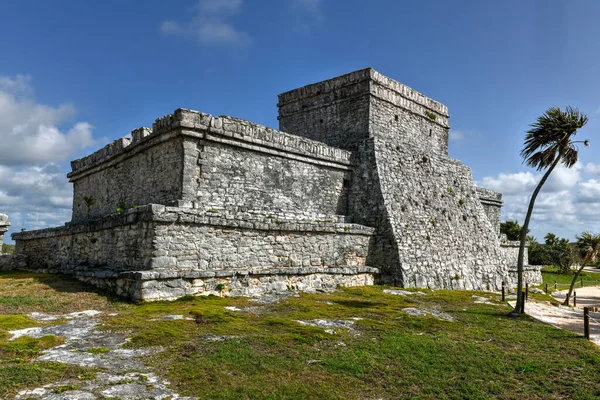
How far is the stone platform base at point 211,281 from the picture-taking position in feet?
32.9

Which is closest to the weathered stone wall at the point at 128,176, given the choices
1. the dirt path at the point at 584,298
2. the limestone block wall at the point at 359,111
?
the limestone block wall at the point at 359,111

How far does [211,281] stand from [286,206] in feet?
15.5

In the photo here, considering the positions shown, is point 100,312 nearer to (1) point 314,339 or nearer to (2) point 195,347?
(2) point 195,347

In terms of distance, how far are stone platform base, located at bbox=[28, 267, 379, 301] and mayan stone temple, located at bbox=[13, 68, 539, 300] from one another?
34mm

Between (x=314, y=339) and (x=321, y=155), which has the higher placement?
(x=321, y=155)

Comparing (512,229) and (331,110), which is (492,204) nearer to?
(331,110)

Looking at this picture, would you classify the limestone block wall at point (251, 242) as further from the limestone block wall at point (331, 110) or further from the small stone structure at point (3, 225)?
the small stone structure at point (3, 225)

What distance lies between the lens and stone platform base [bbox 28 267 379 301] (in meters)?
10.0

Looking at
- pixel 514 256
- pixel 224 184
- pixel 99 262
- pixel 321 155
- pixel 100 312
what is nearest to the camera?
pixel 100 312

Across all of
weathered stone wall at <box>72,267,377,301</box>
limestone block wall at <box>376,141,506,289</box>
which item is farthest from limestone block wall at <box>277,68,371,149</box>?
weathered stone wall at <box>72,267,377,301</box>

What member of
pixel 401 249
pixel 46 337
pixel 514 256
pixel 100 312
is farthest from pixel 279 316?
pixel 514 256

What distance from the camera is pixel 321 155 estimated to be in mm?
16453

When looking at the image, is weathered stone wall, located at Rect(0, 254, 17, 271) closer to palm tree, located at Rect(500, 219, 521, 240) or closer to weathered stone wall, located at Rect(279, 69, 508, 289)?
weathered stone wall, located at Rect(279, 69, 508, 289)

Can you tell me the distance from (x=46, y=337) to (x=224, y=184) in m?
7.29
